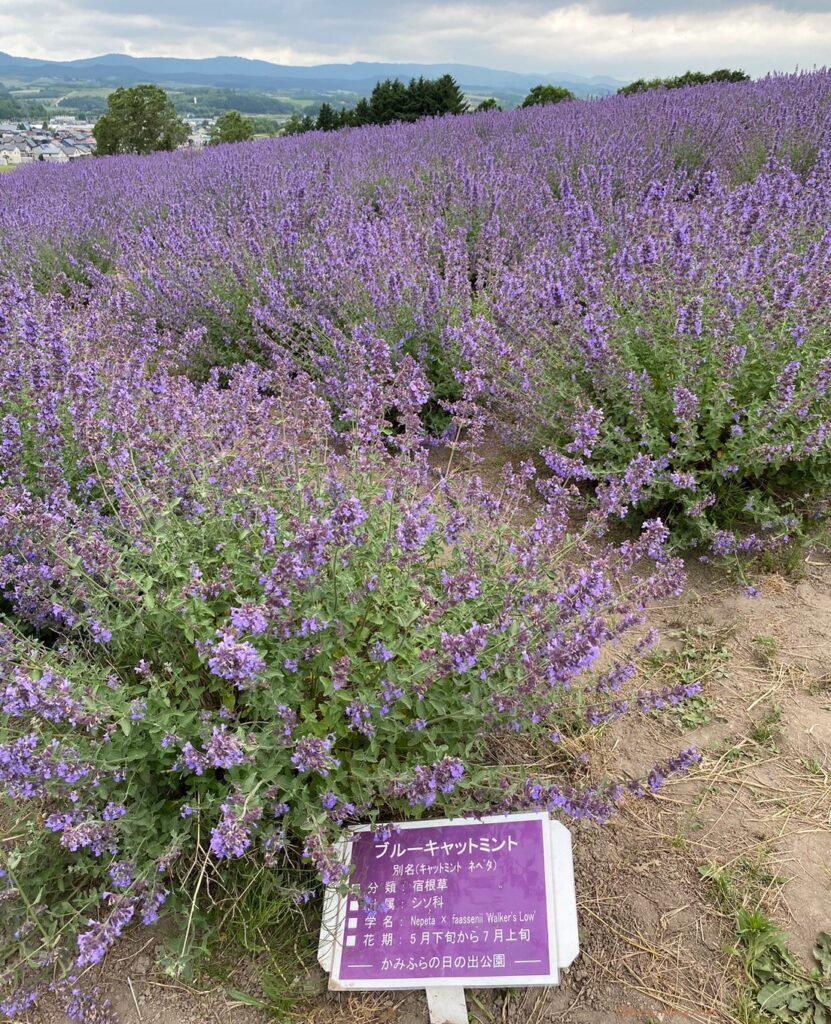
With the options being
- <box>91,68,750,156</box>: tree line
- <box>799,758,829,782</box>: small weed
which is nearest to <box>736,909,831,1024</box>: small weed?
<box>799,758,829,782</box>: small weed

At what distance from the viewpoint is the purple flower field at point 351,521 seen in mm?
1947

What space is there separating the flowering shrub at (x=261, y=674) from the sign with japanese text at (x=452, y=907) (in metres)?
Result: 0.10

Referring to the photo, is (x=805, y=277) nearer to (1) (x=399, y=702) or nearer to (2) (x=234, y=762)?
(1) (x=399, y=702)

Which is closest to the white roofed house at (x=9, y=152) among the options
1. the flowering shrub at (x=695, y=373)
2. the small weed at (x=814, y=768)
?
the flowering shrub at (x=695, y=373)

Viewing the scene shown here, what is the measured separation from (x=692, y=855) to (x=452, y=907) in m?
0.88

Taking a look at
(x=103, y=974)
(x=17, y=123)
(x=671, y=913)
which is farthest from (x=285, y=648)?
(x=17, y=123)

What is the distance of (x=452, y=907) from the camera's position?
1863 mm

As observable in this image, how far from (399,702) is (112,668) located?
0.96 metres

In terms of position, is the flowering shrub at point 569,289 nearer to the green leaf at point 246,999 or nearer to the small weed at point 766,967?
the small weed at point 766,967

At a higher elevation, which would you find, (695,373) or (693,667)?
(695,373)

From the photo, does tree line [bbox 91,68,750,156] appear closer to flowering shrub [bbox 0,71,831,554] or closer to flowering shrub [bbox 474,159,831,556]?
flowering shrub [bbox 0,71,831,554]

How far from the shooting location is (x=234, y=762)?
1.62 meters

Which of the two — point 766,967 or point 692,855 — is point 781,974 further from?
point 692,855

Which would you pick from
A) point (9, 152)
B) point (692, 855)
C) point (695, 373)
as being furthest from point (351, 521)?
point (9, 152)
